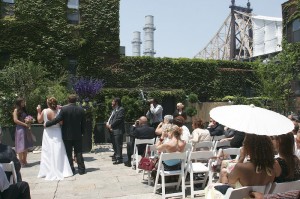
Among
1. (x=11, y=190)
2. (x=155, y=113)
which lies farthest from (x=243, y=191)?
(x=155, y=113)

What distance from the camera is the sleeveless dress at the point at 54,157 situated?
302 inches

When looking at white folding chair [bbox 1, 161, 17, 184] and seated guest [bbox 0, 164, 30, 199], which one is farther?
white folding chair [bbox 1, 161, 17, 184]

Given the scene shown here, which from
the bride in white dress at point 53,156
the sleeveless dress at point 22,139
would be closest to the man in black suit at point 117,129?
the bride in white dress at point 53,156

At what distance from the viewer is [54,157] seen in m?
7.70

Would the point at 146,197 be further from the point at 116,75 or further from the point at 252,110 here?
→ the point at 116,75

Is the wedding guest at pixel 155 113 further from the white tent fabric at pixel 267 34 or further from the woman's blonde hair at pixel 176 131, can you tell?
the white tent fabric at pixel 267 34

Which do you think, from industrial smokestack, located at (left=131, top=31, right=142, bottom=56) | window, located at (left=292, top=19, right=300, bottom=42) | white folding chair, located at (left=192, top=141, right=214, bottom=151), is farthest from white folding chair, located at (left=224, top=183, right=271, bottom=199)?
industrial smokestack, located at (left=131, top=31, right=142, bottom=56)

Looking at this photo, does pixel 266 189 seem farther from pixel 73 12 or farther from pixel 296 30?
pixel 296 30

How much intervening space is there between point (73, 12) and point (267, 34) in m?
37.2

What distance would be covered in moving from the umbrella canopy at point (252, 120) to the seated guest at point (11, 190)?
2.34 metres

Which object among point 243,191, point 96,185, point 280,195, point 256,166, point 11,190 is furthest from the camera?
point 96,185

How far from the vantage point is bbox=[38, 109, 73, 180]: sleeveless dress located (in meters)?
7.66

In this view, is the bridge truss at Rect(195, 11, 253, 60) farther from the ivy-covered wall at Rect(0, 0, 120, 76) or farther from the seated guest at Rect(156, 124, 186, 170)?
the seated guest at Rect(156, 124, 186, 170)

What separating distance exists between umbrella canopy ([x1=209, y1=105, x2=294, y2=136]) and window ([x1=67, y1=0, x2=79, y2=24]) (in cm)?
1741
